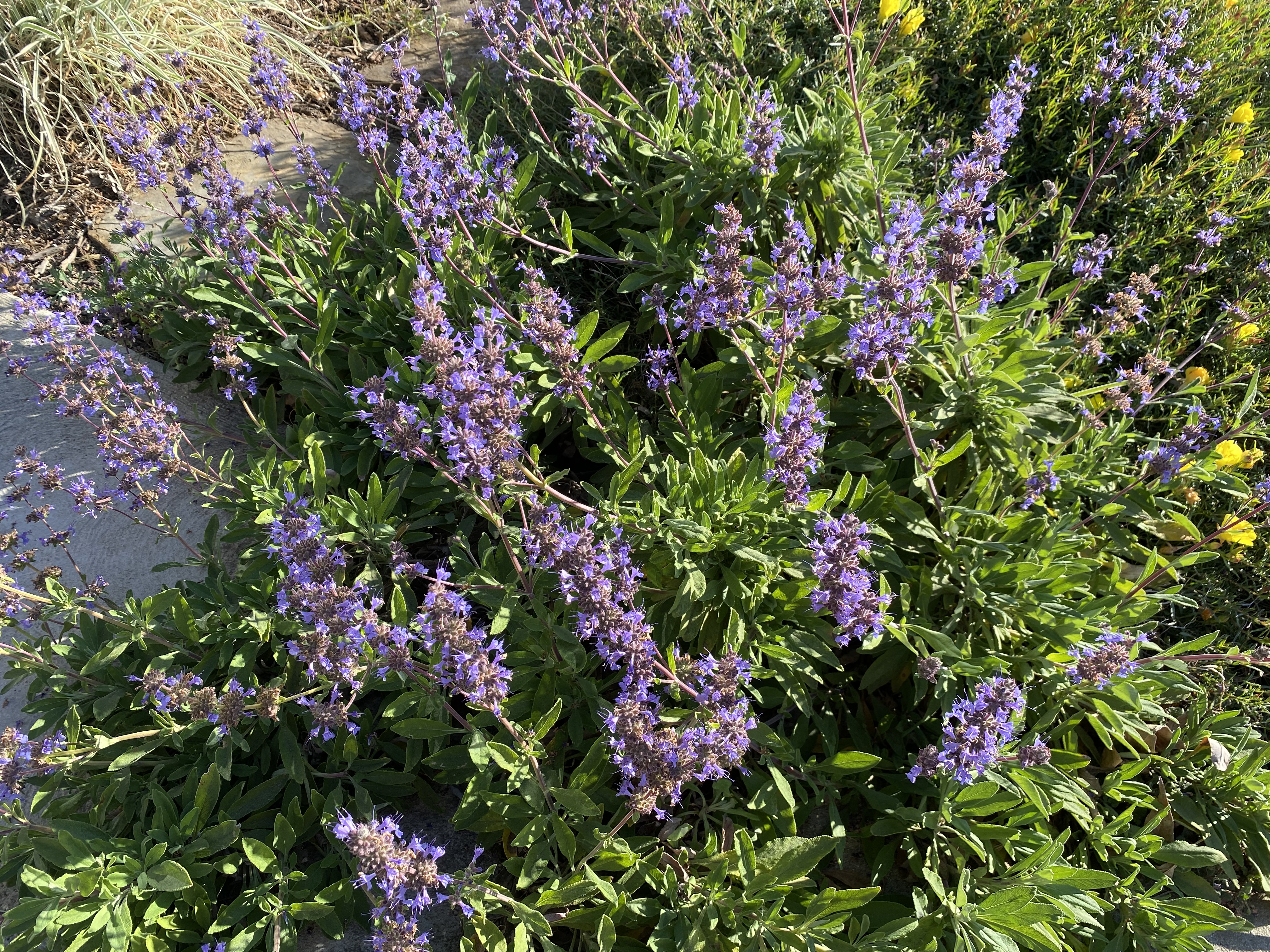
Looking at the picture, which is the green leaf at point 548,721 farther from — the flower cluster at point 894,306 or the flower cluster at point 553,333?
the flower cluster at point 894,306

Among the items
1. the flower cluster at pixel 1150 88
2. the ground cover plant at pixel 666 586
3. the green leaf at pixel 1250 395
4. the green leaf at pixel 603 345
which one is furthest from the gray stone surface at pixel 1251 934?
the green leaf at pixel 603 345

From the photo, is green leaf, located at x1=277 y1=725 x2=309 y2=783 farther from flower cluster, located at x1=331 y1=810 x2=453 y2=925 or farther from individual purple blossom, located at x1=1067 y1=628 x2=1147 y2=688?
individual purple blossom, located at x1=1067 y1=628 x2=1147 y2=688

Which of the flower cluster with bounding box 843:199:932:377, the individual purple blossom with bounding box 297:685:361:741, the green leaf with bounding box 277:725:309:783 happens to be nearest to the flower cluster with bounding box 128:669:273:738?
the individual purple blossom with bounding box 297:685:361:741

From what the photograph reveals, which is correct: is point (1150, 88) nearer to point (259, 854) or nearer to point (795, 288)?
point (795, 288)

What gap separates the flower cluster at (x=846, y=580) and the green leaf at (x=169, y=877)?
249cm

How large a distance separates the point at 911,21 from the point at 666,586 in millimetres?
3819

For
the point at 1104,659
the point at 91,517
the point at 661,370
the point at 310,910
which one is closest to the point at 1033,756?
the point at 1104,659

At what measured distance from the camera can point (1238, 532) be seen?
3.64m

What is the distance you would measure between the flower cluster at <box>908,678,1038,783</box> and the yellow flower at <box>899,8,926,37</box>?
398 centimetres

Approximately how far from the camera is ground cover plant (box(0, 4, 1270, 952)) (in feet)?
9.80

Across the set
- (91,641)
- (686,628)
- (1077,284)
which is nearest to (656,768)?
(686,628)

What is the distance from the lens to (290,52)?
7656 millimetres

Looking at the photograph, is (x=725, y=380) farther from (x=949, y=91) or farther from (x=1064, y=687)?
(x=949, y=91)

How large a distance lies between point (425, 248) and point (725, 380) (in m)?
1.58
